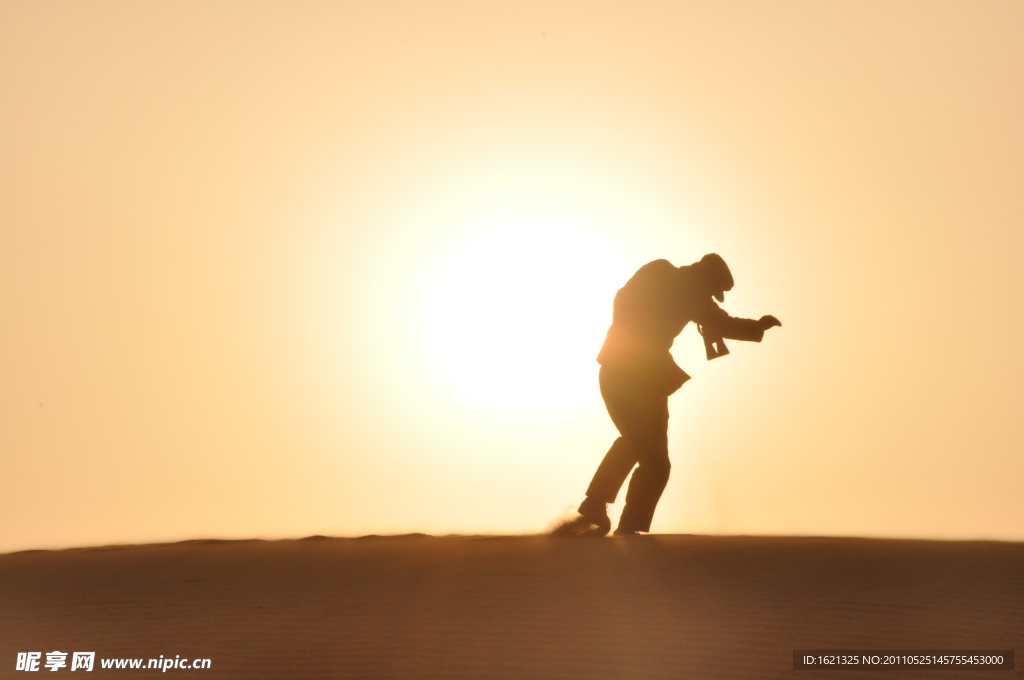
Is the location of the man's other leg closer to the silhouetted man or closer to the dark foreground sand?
the silhouetted man

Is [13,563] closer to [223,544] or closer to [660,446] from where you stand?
[223,544]

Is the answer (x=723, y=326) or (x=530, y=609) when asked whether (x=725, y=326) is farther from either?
(x=530, y=609)

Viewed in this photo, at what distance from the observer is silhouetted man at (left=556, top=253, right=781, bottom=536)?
248 inches

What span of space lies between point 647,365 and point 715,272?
2.60 feet

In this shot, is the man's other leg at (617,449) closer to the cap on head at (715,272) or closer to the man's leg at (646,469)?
the man's leg at (646,469)

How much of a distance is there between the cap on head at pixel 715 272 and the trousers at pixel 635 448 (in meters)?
0.80

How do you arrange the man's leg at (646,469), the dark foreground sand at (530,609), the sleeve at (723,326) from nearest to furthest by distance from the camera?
the dark foreground sand at (530,609), the man's leg at (646,469), the sleeve at (723,326)

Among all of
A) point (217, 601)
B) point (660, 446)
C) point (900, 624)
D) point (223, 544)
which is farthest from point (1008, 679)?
point (223, 544)

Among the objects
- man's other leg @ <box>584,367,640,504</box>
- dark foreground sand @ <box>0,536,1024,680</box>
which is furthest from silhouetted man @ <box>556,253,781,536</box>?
dark foreground sand @ <box>0,536,1024,680</box>

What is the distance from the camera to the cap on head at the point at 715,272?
6.49m

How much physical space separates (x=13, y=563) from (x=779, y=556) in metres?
4.94

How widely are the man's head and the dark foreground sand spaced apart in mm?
1715

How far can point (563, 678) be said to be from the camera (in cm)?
359

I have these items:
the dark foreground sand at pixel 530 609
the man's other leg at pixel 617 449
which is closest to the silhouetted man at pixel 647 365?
the man's other leg at pixel 617 449
